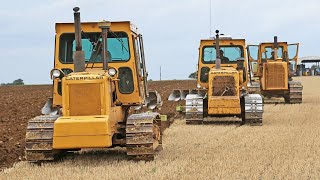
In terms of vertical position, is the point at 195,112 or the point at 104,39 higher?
the point at 104,39

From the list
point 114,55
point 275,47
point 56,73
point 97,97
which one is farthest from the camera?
point 275,47

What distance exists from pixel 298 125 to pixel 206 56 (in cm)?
465

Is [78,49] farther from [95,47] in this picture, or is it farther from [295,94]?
[295,94]

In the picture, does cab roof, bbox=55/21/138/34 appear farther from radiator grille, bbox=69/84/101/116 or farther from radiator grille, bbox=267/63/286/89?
radiator grille, bbox=267/63/286/89

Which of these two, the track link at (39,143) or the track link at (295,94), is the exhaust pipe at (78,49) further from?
the track link at (295,94)

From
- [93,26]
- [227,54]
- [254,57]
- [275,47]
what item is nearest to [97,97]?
[93,26]

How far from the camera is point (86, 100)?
10.8 meters

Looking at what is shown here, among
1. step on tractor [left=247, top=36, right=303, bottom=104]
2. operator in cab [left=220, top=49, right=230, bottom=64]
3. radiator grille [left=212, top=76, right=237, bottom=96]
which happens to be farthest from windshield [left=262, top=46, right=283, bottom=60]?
radiator grille [left=212, top=76, right=237, bottom=96]

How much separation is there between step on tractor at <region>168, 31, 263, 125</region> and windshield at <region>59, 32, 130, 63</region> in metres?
6.32

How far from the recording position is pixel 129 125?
35.7 ft

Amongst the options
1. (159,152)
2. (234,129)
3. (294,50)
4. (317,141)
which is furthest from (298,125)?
(294,50)

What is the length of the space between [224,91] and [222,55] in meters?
2.33

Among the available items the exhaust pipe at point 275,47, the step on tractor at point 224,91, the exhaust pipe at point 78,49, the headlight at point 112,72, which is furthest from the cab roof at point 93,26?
the exhaust pipe at point 275,47

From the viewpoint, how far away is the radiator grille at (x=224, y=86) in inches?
722
